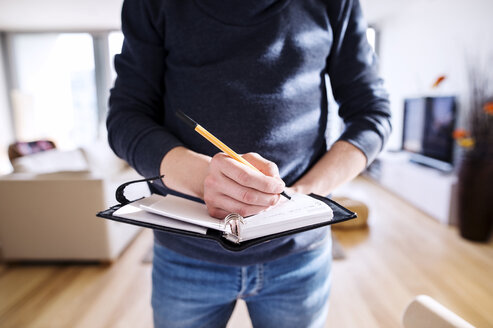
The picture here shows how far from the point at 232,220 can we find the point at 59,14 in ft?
20.3

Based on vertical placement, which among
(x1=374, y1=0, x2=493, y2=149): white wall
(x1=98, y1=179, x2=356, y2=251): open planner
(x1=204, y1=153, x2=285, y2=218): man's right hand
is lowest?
(x1=98, y1=179, x2=356, y2=251): open planner

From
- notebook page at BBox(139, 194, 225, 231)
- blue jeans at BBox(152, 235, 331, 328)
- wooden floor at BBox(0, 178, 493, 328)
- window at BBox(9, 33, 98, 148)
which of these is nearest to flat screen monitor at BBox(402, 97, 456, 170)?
wooden floor at BBox(0, 178, 493, 328)

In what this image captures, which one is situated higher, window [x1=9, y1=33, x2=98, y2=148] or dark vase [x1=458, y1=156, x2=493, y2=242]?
window [x1=9, y1=33, x2=98, y2=148]

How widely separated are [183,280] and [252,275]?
0.42ft

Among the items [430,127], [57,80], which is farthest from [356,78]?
[57,80]

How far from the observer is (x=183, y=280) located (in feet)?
1.95

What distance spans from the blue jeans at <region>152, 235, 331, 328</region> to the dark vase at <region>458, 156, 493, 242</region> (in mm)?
2608

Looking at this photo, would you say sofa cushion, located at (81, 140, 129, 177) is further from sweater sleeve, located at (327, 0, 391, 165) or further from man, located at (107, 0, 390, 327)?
sweater sleeve, located at (327, 0, 391, 165)

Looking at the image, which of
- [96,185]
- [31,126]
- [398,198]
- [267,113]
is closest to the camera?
[267,113]

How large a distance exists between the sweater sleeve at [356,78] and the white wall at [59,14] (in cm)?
476

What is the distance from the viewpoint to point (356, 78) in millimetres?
634

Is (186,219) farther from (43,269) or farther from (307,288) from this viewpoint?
(43,269)

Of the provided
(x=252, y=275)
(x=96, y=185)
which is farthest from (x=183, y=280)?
(x=96, y=185)

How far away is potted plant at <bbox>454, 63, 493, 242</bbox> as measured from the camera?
2586mm
